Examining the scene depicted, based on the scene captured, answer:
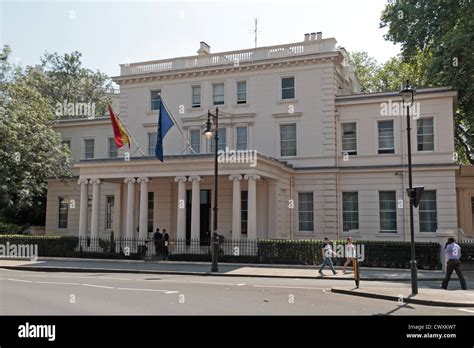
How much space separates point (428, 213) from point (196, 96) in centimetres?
1730

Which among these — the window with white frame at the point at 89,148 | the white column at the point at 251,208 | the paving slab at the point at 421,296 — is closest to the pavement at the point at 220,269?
the white column at the point at 251,208

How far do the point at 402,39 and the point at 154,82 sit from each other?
1772 centimetres

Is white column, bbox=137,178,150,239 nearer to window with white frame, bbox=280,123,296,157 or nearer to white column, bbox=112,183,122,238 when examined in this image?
white column, bbox=112,183,122,238

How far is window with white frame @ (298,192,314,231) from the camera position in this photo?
3181 centimetres

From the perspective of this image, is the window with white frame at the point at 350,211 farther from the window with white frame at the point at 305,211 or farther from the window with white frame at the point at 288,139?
the window with white frame at the point at 288,139

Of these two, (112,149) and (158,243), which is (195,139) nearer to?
(112,149)

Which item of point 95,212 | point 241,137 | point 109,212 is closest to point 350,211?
point 241,137

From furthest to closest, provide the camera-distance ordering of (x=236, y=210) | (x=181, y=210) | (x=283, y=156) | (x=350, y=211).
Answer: (x=283, y=156), (x=350, y=211), (x=181, y=210), (x=236, y=210)

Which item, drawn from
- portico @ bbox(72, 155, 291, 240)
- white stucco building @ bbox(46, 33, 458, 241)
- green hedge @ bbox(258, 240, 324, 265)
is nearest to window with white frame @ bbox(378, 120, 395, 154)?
white stucco building @ bbox(46, 33, 458, 241)

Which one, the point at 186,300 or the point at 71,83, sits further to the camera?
the point at 71,83

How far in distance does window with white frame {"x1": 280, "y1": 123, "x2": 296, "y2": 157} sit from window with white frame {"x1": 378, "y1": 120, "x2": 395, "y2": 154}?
18.2 ft

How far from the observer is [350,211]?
31469mm

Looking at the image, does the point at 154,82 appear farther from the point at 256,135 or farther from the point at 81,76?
the point at 81,76
